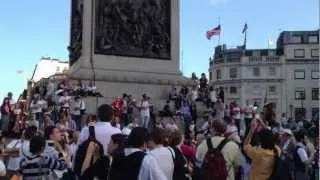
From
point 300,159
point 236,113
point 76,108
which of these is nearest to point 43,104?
point 76,108

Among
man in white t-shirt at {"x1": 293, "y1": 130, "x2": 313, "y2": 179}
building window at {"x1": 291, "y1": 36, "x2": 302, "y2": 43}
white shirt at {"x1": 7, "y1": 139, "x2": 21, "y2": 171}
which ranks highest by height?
building window at {"x1": 291, "y1": 36, "x2": 302, "y2": 43}

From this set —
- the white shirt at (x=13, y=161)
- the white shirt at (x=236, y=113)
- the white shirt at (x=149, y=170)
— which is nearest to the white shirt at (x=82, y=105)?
the white shirt at (x=236, y=113)

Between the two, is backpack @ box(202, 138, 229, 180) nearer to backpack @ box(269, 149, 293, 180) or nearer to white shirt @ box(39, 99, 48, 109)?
backpack @ box(269, 149, 293, 180)

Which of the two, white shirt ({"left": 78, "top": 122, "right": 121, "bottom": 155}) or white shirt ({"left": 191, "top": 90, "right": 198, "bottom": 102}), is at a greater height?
white shirt ({"left": 191, "top": 90, "right": 198, "bottom": 102})

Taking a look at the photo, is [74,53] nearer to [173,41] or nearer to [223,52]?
[173,41]

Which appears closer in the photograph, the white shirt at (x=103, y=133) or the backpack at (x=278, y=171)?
the backpack at (x=278, y=171)

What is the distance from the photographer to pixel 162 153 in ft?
27.5

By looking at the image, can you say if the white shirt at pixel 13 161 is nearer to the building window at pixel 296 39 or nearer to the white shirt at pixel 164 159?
the white shirt at pixel 164 159

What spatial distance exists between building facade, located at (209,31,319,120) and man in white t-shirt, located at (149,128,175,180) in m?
97.3

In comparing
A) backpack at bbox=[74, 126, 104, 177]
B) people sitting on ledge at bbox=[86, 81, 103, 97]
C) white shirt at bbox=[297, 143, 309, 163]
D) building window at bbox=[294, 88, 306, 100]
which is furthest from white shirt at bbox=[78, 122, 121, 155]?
building window at bbox=[294, 88, 306, 100]

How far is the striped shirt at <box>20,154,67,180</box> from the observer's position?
8688 millimetres

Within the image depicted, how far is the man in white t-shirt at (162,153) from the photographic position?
8289 millimetres

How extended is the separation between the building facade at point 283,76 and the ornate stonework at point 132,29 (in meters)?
70.2

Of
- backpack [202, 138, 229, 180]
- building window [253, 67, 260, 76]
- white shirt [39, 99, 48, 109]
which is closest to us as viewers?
backpack [202, 138, 229, 180]
